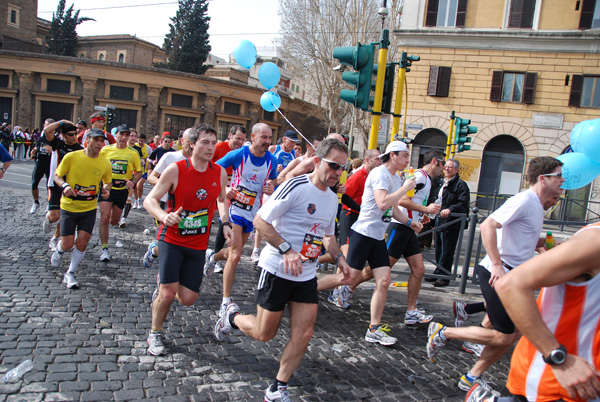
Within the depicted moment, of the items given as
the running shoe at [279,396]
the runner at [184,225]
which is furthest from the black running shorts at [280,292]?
the runner at [184,225]

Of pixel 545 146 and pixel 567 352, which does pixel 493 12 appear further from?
pixel 567 352

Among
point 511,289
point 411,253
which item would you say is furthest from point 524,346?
point 411,253

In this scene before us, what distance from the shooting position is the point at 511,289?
1.71 metres

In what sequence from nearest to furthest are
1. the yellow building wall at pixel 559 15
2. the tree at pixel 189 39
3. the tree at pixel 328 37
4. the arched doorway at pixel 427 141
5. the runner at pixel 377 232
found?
1. the runner at pixel 377 232
2. the yellow building wall at pixel 559 15
3. the arched doorway at pixel 427 141
4. the tree at pixel 328 37
5. the tree at pixel 189 39

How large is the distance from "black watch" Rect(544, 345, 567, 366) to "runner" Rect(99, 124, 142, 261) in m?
6.34

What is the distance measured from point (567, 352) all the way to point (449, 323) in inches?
161

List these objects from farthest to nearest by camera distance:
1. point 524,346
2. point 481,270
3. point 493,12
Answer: point 493,12
point 481,270
point 524,346

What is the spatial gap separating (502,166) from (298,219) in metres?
22.8

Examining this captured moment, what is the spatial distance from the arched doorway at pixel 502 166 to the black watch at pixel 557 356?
2318cm

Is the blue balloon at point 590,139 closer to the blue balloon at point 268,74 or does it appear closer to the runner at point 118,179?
the blue balloon at point 268,74

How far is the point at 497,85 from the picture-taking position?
2262 cm

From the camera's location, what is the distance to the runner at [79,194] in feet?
18.4

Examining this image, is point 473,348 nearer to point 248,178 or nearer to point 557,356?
point 557,356

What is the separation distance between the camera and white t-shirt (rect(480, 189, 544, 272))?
3.64 m
